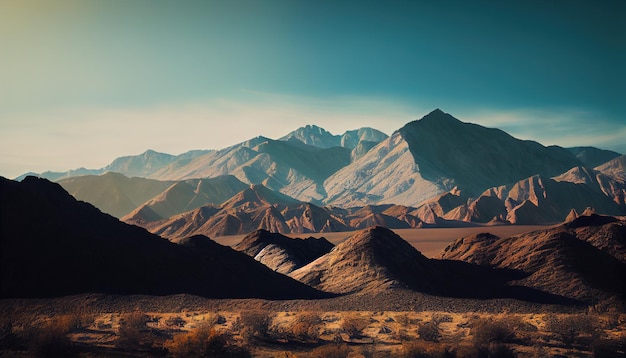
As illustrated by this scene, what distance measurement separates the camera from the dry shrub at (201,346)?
3388 centimetres

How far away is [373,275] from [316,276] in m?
6.81

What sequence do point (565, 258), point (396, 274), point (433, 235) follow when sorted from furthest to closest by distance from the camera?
point (433, 235) → point (565, 258) → point (396, 274)

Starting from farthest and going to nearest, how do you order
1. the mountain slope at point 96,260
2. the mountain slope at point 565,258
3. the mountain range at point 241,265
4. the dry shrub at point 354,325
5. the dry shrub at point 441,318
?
the mountain slope at point 565,258, the mountain range at point 241,265, the mountain slope at point 96,260, the dry shrub at point 441,318, the dry shrub at point 354,325

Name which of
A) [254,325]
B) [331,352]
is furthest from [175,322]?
[331,352]

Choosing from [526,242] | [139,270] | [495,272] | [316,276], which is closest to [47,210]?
[139,270]

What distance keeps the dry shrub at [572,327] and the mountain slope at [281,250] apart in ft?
107

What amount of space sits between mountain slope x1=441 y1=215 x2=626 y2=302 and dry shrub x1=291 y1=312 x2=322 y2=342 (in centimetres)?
2580

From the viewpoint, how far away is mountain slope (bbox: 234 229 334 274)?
71750mm

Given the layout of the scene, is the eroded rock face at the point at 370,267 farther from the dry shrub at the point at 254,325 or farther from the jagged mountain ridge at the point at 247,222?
the jagged mountain ridge at the point at 247,222

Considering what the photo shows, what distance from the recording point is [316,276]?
60688mm

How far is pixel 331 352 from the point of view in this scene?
33.6 meters

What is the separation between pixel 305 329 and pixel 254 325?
3521 millimetres

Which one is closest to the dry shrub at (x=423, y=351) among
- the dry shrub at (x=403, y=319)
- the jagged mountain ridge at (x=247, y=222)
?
the dry shrub at (x=403, y=319)

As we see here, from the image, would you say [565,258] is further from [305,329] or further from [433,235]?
[433,235]
